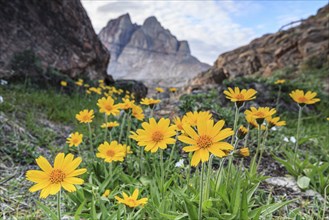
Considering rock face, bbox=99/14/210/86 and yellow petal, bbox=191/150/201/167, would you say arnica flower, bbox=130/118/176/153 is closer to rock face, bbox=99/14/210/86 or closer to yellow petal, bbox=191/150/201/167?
yellow petal, bbox=191/150/201/167

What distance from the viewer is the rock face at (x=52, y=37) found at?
7.10 meters

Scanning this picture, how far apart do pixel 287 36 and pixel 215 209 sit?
19.4m

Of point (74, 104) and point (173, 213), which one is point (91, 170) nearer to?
point (173, 213)

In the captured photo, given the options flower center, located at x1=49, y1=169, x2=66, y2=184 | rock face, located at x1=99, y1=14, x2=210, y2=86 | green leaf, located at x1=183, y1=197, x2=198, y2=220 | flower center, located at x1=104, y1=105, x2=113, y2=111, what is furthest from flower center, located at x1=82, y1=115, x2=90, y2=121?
rock face, located at x1=99, y1=14, x2=210, y2=86

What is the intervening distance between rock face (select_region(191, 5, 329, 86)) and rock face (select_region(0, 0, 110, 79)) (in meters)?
8.35

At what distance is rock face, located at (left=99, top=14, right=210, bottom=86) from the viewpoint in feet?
309

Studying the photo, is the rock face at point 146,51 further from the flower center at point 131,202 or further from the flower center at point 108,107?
the flower center at point 131,202

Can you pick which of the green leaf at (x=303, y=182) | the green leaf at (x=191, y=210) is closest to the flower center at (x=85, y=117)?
the green leaf at (x=191, y=210)

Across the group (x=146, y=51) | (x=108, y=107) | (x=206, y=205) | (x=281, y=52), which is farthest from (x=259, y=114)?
(x=146, y=51)

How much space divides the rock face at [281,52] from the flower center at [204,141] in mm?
12931

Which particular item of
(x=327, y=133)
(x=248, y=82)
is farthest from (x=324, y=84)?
(x=327, y=133)

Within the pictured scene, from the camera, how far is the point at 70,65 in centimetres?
812

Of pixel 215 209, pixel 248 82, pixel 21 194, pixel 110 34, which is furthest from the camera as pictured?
pixel 110 34

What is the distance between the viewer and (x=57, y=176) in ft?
4.04
